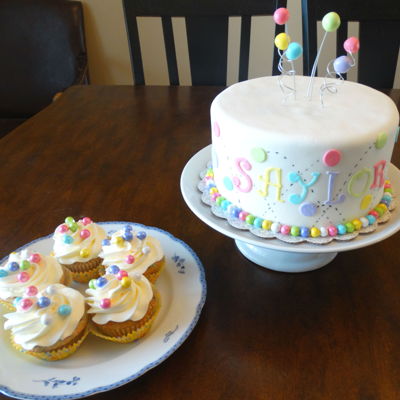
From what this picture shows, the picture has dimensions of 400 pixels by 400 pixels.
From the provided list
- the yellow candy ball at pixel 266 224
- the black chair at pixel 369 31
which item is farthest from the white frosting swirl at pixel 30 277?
the black chair at pixel 369 31

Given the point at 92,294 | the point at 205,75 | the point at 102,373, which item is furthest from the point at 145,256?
the point at 205,75

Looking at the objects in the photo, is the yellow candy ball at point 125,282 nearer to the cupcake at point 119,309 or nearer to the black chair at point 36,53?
the cupcake at point 119,309

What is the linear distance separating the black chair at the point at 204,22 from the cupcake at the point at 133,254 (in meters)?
1.24

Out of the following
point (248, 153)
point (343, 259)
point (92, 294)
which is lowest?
point (343, 259)

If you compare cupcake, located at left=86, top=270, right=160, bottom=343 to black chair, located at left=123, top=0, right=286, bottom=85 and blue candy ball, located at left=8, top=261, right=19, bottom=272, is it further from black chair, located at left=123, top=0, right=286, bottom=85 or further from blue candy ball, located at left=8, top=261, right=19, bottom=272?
black chair, located at left=123, top=0, right=286, bottom=85

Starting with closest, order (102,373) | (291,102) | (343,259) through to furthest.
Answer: (102,373)
(291,102)
(343,259)

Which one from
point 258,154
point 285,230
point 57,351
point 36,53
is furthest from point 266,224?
point 36,53

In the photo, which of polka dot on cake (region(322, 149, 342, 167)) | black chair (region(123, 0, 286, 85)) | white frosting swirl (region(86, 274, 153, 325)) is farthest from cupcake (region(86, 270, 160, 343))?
black chair (region(123, 0, 286, 85))

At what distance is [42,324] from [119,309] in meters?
0.14

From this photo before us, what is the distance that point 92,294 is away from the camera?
32.3 inches

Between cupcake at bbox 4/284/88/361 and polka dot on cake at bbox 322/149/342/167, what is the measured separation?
55 centimetres

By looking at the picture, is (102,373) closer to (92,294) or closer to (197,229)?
(92,294)

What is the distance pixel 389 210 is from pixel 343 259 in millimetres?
164

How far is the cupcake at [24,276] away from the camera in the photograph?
844 mm
